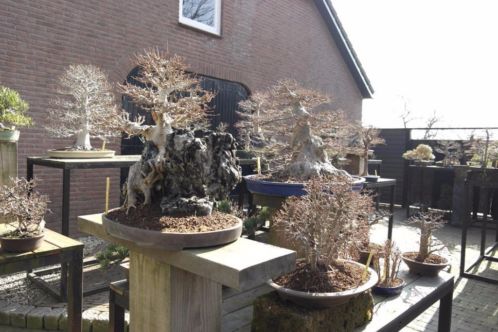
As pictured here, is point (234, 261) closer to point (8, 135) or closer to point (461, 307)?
point (8, 135)

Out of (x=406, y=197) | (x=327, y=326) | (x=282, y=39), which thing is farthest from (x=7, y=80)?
(x=406, y=197)

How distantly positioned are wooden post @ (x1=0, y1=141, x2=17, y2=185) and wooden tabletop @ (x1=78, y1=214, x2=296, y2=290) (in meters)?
1.95

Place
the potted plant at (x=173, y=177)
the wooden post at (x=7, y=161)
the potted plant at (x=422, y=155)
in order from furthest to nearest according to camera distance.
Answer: the potted plant at (x=422, y=155) → the wooden post at (x=7, y=161) → the potted plant at (x=173, y=177)

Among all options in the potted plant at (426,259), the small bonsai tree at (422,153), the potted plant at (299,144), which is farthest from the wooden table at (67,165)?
the small bonsai tree at (422,153)

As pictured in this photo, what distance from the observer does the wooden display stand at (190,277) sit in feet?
3.67

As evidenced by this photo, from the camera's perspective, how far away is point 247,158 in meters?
4.77

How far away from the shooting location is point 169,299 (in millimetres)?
1352

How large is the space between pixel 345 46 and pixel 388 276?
345 inches

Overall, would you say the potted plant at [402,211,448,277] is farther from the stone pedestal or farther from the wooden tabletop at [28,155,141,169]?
the wooden tabletop at [28,155,141,169]

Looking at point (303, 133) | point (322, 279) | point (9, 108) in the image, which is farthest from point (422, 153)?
point (9, 108)

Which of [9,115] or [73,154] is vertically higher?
[9,115]

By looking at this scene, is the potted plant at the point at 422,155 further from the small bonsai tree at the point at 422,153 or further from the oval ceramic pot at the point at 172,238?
the oval ceramic pot at the point at 172,238

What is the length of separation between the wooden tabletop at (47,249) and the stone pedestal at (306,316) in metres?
1.39

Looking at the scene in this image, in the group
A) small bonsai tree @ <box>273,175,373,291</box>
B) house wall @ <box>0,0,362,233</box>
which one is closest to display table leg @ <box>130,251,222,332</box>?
small bonsai tree @ <box>273,175,373,291</box>
